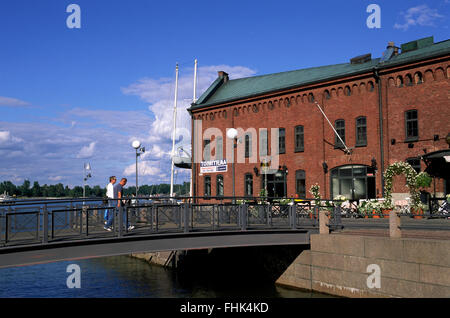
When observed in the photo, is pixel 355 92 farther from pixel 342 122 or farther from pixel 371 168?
pixel 371 168

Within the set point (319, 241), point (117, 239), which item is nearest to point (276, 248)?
point (319, 241)

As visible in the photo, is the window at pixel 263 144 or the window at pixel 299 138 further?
the window at pixel 263 144

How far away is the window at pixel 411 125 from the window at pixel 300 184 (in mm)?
8101

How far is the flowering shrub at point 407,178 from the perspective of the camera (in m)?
25.0

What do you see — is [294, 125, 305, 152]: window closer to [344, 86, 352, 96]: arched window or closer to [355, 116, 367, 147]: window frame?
[344, 86, 352, 96]: arched window

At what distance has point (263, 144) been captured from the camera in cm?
3525

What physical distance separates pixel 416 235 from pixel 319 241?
336 cm

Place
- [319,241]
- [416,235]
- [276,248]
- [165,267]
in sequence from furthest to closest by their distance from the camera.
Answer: [165,267]
[276,248]
[319,241]
[416,235]

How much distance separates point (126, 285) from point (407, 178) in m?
16.8

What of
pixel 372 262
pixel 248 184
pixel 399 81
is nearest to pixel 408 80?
pixel 399 81

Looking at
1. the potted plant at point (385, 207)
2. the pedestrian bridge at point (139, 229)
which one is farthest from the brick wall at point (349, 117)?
the pedestrian bridge at point (139, 229)

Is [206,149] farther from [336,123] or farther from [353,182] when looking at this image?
[353,182]

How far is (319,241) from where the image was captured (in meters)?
16.4

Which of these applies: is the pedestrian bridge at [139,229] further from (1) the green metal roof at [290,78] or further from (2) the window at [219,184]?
(2) the window at [219,184]
